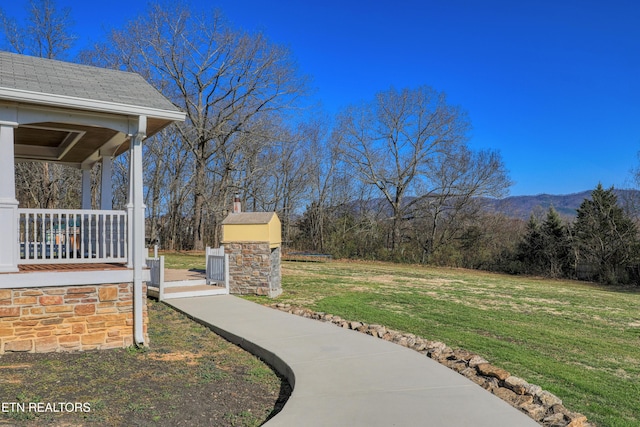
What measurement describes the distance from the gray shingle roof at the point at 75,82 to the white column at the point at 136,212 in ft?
1.43

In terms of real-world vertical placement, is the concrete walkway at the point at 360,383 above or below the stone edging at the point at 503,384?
above

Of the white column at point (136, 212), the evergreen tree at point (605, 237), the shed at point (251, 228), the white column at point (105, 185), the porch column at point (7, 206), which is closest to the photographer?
the porch column at point (7, 206)

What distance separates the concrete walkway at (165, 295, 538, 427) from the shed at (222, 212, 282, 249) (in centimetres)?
441

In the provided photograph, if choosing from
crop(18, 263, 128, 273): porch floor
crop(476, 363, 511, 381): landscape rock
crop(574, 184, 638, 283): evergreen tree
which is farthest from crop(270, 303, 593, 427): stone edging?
crop(574, 184, 638, 283): evergreen tree

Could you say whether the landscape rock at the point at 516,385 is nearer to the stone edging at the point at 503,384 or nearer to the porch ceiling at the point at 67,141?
the stone edging at the point at 503,384

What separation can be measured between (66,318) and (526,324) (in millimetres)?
8073

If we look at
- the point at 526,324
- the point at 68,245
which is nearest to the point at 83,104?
the point at 68,245

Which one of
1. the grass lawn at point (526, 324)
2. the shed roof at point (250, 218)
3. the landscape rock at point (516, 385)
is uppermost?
the shed roof at point (250, 218)

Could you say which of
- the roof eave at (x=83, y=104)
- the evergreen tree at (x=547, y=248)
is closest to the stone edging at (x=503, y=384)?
the roof eave at (x=83, y=104)

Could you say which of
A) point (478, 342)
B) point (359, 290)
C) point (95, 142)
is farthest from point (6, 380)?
point (359, 290)

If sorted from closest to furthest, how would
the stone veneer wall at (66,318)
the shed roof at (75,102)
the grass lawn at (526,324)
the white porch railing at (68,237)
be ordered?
the grass lawn at (526,324) < the stone veneer wall at (66,318) < the shed roof at (75,102) < the white porch railing at (68,237)

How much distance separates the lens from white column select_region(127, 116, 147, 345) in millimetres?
6172

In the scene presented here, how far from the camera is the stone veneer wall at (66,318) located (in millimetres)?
5418

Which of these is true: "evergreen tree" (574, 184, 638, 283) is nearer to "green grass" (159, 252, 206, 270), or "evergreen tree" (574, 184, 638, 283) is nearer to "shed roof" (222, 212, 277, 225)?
"shed roof" (222, 212, 277, 225)
